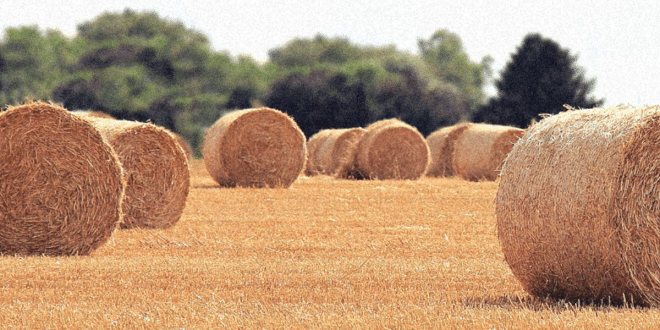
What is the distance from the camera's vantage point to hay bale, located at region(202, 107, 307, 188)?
743 inches

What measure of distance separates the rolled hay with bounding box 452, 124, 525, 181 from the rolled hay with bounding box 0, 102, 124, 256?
13000mm

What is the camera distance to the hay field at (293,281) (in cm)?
600

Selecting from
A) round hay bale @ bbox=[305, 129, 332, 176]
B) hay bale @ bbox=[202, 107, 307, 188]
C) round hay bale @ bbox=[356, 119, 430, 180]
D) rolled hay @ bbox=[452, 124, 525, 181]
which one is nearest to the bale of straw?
hay bale @ bbox=[202, 107, 307, 188]

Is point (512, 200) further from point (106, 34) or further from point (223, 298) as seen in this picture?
point (106, 34)

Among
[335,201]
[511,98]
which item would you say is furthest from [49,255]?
[511,98]

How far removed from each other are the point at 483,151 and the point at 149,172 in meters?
11.1

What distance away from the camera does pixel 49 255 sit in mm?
9766

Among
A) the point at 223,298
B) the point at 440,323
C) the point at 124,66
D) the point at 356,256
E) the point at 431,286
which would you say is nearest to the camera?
the point at 440,323

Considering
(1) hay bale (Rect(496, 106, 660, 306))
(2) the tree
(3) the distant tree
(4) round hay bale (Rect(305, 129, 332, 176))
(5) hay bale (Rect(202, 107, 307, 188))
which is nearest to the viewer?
(1) hay bale (Rect(496, 106, 660, 306))

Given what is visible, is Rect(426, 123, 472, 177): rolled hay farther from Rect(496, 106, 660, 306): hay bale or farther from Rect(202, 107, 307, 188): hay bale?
Rect(496, 106, 660, 306): hay bale

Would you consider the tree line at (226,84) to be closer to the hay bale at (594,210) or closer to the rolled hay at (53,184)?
the rolled hay at (53,184)

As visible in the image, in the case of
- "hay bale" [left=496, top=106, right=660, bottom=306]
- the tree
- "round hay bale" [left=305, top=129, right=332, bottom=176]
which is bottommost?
"round hay bale" [left=305, top=129, right=332, bottom=176]

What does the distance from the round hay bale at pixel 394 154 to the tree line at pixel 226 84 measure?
17.0m

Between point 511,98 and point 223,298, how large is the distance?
3479 cm
